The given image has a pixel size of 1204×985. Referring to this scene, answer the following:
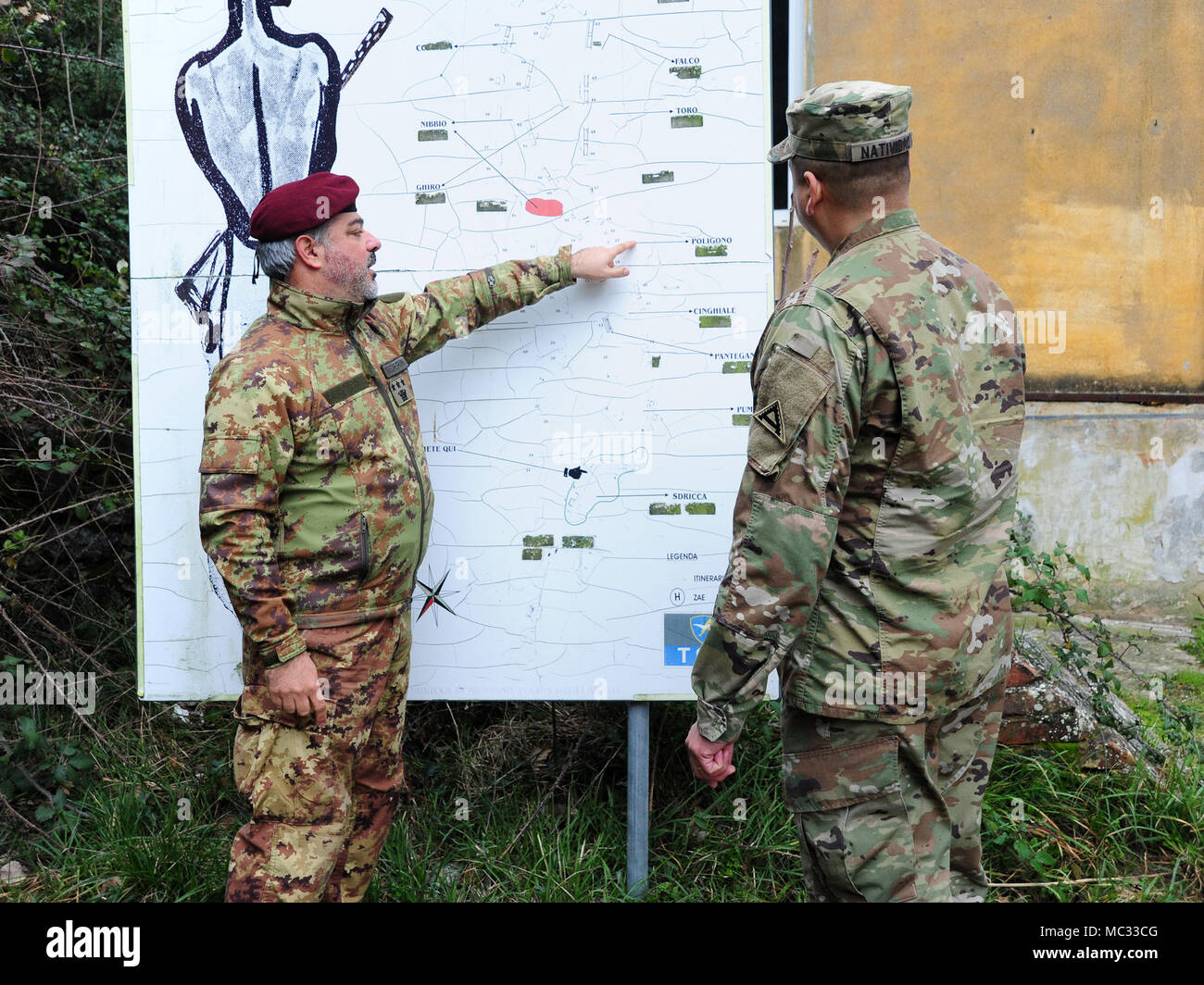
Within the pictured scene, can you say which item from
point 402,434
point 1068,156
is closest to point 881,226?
point 402,434

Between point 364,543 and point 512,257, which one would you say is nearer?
point 364,543

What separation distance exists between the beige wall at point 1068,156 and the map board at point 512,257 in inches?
95.6

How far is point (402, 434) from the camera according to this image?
2602 mm

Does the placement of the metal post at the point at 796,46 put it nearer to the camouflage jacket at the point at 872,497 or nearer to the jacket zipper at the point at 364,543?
the camouflage jacket at the point at 872,497

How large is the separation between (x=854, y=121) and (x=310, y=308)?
1.37 m

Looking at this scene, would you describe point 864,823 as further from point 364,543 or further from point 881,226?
point 364,543

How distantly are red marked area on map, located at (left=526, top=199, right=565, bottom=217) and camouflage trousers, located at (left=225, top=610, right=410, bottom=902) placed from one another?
1.24 m

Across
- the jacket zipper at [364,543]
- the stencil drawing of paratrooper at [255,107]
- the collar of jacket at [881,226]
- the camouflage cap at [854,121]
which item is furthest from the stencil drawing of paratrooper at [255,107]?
the collar of jacket at [881,226]

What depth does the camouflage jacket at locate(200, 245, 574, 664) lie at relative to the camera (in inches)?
90.8

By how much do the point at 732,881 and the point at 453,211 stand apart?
2.20 metres

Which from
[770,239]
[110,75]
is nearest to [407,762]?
[770,239]

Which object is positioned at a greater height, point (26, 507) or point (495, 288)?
point (495, 288)

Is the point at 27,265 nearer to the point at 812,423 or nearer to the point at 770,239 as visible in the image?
the point at 770,239
